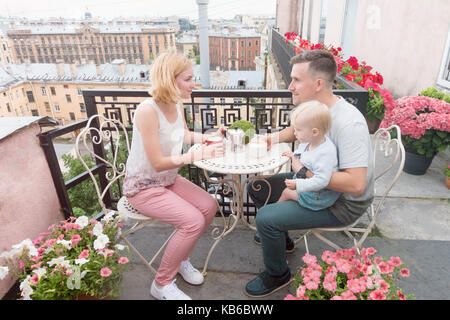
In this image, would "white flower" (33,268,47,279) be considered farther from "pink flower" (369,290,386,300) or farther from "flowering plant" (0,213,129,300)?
"pink flower" (369,290,386,300)

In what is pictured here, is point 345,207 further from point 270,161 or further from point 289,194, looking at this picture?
point 270,161

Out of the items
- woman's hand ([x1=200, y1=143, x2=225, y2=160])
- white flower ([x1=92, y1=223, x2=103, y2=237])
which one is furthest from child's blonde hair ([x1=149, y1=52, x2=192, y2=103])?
white flower ([x1=92, y1=223, x2=103, y2=237])

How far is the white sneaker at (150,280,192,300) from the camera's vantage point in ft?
6.58

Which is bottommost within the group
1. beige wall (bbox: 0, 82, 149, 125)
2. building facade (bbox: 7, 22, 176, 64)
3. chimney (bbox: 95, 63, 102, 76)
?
beige wall (bbox: 0, 82, 149, 125)

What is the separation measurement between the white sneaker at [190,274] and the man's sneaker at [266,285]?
0.37m

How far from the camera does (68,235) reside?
180 cm

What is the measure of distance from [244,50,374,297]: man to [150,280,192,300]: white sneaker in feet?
1.71

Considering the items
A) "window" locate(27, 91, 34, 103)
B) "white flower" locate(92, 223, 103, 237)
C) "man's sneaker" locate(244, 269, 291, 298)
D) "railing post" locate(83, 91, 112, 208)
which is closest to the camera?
"white flower" locate(92, 223, 103, 237)

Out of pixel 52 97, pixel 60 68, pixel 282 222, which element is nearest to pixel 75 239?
pixel 282 222

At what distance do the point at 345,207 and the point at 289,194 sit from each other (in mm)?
376

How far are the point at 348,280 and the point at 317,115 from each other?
2.88ft

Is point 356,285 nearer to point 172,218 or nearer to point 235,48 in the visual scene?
point 172,218

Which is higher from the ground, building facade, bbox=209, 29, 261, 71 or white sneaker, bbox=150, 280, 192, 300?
white sneaker, bbox=150, 280, 192, 300

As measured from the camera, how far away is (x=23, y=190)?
7.05ft
